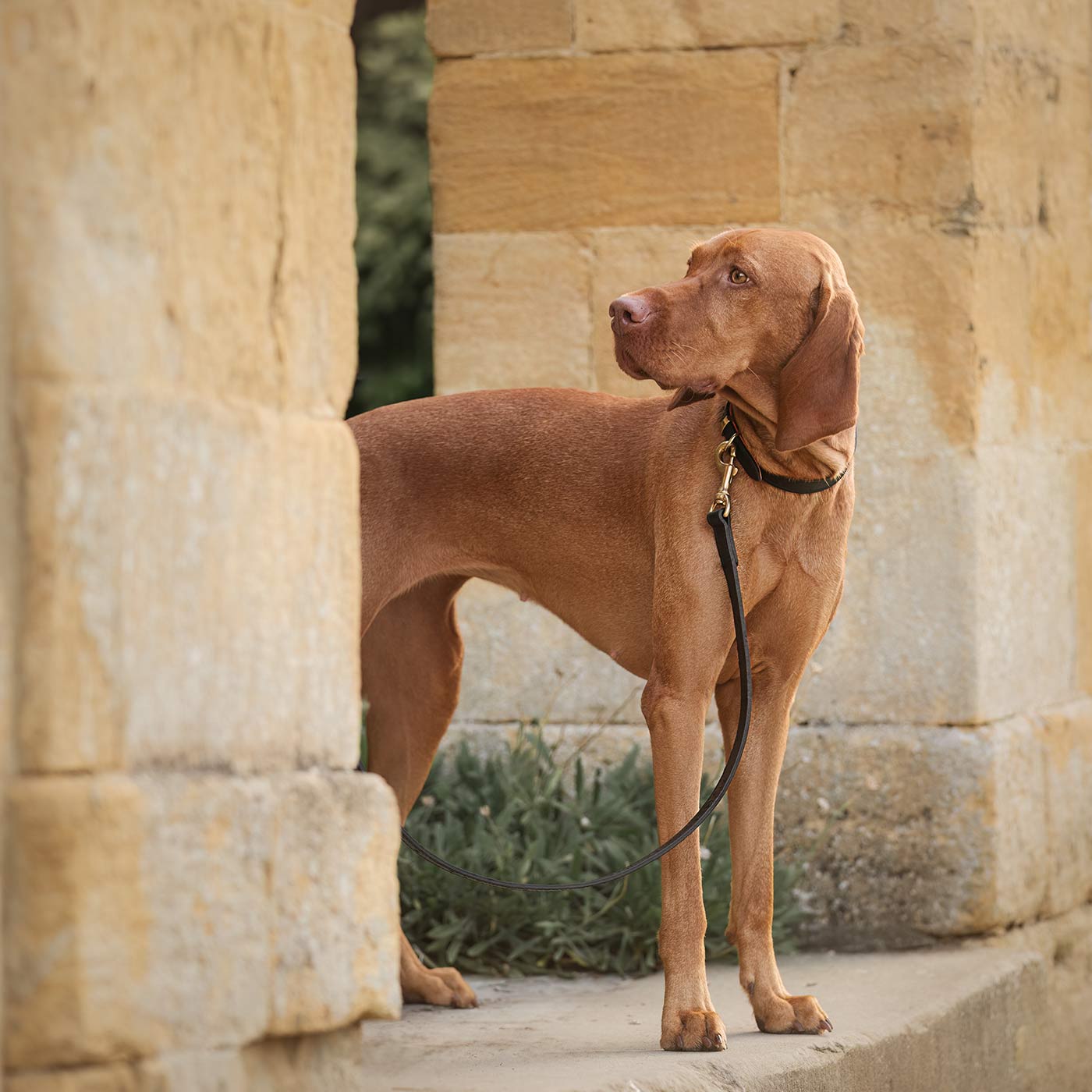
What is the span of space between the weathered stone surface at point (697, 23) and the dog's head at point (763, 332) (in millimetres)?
1867

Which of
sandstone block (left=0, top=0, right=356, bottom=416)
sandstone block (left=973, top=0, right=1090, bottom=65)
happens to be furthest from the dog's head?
sandstone block (left=973, top=0, right=1090, bottom=65)

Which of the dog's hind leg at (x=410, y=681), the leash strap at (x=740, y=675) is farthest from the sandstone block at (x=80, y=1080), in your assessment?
the dog's hind leg at (x=410, y=681)

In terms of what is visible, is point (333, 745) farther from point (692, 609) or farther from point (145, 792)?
point (692, 609)

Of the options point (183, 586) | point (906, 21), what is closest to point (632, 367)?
point (183, 586)

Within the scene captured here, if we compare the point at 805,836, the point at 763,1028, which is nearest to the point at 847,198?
the point at 805,836

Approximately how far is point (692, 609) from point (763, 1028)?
0.94 m

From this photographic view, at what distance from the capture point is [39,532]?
2.17m

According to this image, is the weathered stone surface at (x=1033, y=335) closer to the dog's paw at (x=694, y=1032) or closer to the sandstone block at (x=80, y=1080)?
the dog's paw at (x=694, y=1032)

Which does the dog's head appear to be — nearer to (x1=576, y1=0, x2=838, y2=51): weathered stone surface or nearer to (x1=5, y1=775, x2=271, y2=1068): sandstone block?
(x1=5, y1=775, x2=271, y2=1068): sandstone block

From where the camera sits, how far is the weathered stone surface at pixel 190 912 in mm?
2158

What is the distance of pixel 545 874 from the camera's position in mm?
4676

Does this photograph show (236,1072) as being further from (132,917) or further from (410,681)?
(410,681)

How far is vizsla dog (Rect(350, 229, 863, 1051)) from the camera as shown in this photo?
332 centimetres

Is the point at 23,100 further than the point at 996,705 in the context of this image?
No
